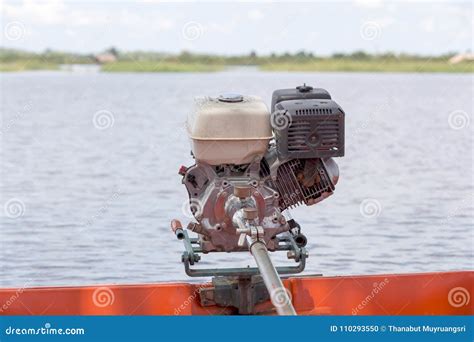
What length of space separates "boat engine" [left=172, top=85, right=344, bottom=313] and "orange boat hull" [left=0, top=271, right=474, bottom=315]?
27 cm

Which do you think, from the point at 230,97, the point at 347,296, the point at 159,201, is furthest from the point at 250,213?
the point at 159,201

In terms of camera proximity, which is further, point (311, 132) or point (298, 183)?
point (298, 183)

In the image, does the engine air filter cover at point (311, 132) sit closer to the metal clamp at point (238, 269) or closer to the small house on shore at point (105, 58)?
the metal clamp at point (238, 269)

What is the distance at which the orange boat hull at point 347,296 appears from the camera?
5.89 m

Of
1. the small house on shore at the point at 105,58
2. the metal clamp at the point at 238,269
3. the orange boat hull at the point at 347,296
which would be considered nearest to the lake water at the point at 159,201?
the orange boat hull at the point at 347,296

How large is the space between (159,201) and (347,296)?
5.23 m

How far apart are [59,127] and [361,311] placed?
13.7 metres

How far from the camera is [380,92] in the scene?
107 feet

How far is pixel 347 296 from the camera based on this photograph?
6059mm

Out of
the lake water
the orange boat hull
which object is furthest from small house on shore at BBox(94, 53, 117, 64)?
the orange boat hull

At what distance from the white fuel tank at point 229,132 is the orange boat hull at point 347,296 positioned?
68cm

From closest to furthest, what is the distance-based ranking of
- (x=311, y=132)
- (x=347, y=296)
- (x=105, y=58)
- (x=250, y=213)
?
(x=250, y=213) < (x=311, y=132) < (x=347, y=296) < (x=105, y=58)

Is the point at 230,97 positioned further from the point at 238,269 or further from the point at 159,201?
the point at 159,201

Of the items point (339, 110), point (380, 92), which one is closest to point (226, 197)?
point (339, 110)
